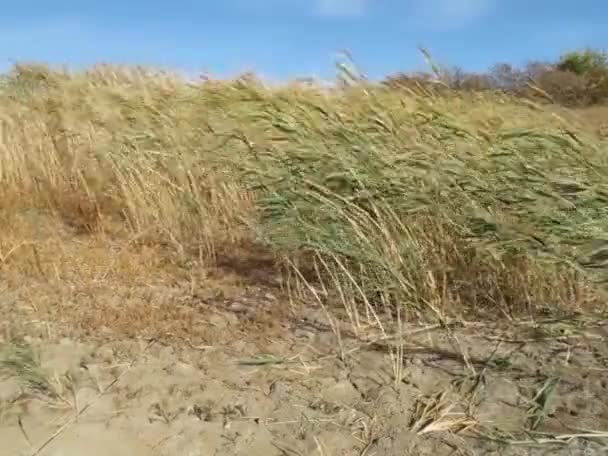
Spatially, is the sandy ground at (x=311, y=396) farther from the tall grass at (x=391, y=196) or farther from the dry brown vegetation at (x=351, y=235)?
the tall grass at (x=391, y=196)

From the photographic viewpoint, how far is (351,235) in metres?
2.84

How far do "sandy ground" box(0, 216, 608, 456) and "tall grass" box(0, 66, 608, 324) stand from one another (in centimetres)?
22

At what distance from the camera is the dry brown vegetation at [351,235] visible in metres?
2.54

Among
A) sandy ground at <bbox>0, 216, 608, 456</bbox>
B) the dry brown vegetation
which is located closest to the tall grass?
the dry brown vegetation

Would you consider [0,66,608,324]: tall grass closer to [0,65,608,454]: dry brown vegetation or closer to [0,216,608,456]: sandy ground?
[0,65,608,454]: dry brown vegetation

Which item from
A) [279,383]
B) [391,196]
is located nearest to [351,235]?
[391,196]

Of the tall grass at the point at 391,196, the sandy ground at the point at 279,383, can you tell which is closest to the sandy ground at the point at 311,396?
the sandy ground at the point at 279,383

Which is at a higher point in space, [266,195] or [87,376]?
[266,195]

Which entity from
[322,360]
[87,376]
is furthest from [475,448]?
[87,376]

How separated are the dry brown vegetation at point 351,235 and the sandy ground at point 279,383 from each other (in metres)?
0.02

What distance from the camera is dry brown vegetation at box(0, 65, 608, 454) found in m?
2.54

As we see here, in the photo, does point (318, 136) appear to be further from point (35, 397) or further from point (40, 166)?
point (40, 166)

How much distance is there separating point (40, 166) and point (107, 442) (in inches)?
131

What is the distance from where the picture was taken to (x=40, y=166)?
4941mm
